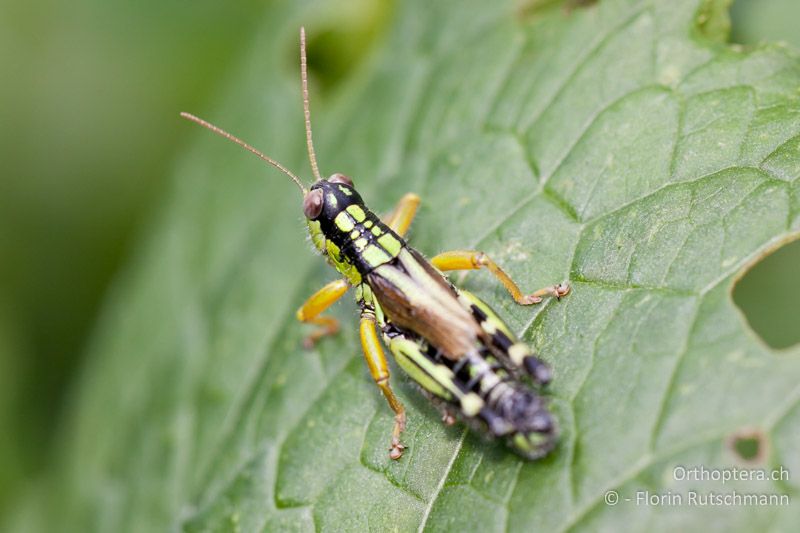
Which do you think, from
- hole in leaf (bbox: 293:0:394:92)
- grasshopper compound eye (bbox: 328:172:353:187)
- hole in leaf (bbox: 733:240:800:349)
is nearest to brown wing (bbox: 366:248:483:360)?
grasshopper compound eye (bbox: 328:172:353:187)

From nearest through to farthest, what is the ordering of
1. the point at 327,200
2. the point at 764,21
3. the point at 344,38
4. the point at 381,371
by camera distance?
1. the point at 381,371
2. the point at 327,200
3. the point at 764,21
4. the point at 344,38

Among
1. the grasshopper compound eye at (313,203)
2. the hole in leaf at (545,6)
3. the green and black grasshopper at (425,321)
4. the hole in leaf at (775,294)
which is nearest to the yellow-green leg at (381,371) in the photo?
the green and black grasshopper at (425,321)

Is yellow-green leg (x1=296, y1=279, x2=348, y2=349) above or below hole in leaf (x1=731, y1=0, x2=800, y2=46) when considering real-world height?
above

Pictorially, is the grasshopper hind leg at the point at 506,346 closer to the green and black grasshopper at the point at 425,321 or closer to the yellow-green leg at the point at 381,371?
the green and black grasshopper at the point at 425,321

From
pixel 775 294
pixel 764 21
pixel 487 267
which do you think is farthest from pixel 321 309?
pixel 764 21

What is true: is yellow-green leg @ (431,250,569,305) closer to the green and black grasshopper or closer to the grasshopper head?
the green and black grasshopper

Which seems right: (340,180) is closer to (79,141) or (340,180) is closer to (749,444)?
(749,444)

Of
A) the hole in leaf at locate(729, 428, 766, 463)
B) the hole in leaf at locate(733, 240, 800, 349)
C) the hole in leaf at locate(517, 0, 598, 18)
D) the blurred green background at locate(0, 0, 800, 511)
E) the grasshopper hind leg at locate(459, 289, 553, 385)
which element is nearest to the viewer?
the hole in leaf at locate(729, 428, 766, 463)

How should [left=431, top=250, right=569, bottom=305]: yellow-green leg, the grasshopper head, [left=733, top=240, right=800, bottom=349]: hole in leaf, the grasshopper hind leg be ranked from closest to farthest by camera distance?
the grasshopper hind leg → [left=431, top=250, right=569, bottom=305]: yellow-green leg → [left=733, top=240, right=800, bottom=349]: hole in leaf → the grasshopper head

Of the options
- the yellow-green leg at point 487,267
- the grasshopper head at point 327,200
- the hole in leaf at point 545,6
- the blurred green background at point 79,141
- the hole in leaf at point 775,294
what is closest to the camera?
the yellow-green leg at point 487,267
